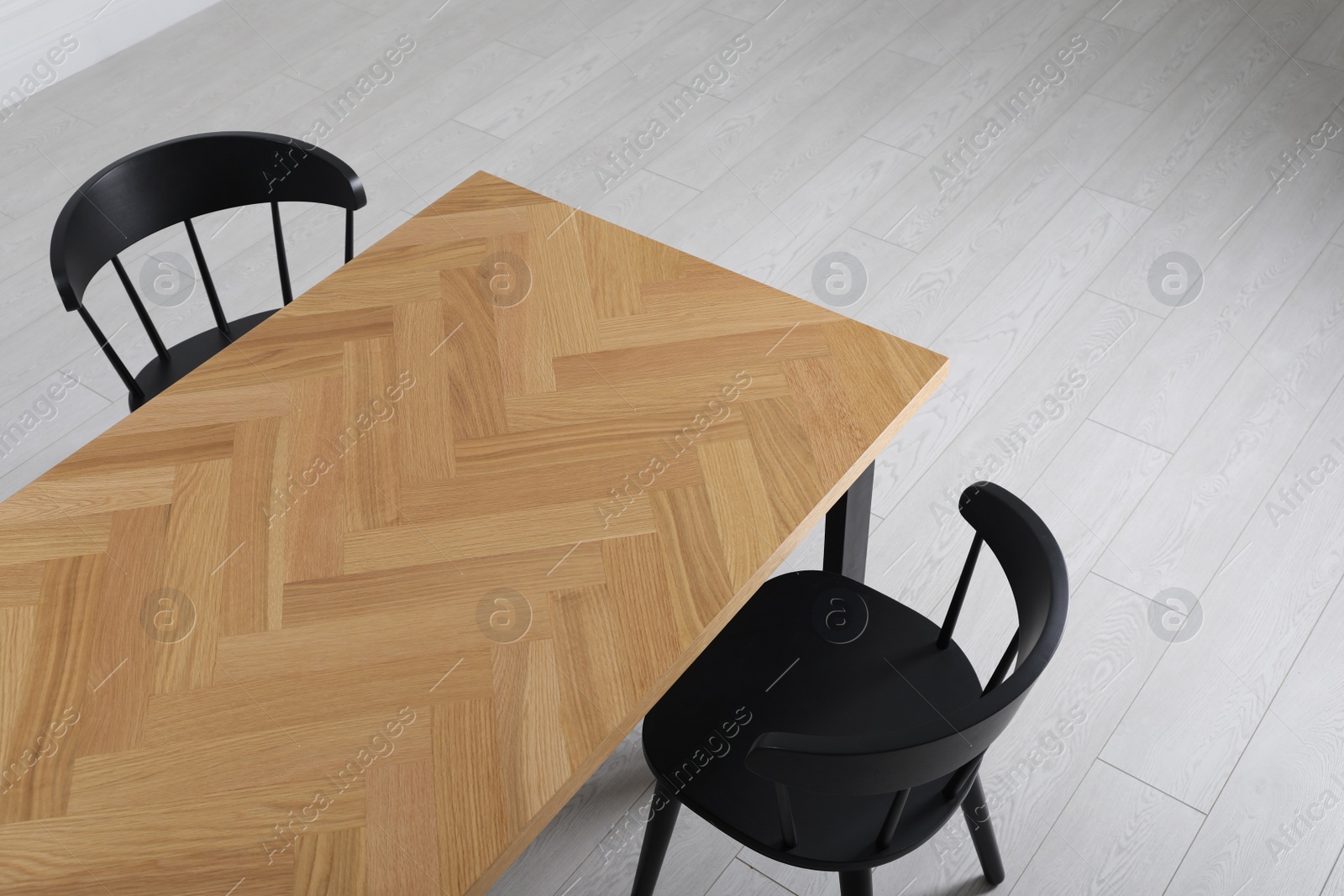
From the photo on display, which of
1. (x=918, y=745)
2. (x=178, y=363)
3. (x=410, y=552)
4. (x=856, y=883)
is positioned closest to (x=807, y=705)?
(x=856, y=883)

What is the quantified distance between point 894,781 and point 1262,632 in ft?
4.40

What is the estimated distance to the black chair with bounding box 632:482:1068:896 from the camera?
1031mm

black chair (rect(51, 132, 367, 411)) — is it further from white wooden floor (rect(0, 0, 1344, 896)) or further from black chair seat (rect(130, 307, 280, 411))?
white wooden floor (rect(0, 0, 1344, 896))

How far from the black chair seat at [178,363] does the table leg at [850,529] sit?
111 centimetres

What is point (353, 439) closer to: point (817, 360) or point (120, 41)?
point (817, 360)

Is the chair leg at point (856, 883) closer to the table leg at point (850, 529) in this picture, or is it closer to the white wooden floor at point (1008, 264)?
the white wooden floor at point (1008, 264)

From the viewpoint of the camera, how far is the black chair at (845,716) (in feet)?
3.38

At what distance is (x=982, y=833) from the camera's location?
5.18 ft

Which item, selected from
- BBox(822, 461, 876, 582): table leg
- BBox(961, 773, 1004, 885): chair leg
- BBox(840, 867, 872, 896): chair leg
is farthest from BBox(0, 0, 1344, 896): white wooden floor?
BBox(822, 461, 876, 582): table leg

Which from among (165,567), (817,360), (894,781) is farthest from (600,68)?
(894,781)

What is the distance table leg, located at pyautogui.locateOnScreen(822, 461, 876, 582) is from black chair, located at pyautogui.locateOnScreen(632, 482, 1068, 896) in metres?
0.08

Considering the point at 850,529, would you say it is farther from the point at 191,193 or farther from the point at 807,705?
the point at 191,193

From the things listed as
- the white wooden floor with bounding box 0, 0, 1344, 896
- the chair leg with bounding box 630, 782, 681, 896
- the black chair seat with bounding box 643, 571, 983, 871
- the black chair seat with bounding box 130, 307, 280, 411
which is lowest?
the white wooden floor with bounding box 0, 0, 1344, 896

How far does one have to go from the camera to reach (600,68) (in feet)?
11.8
